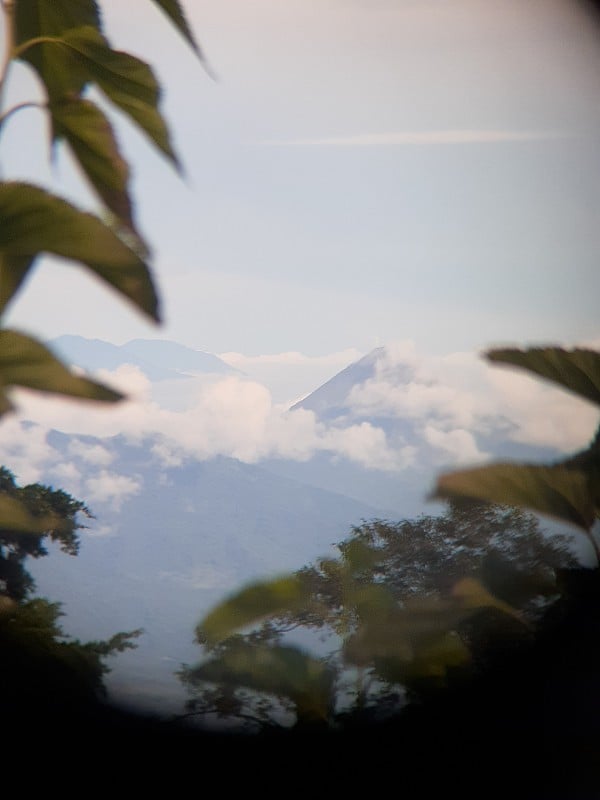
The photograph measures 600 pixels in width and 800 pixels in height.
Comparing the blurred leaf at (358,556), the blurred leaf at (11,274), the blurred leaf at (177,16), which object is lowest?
the blurred leaf at (358,556)

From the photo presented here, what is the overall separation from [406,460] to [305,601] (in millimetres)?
65

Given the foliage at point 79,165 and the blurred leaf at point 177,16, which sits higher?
the blurred leaf at point 177,16

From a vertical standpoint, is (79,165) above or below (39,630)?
above

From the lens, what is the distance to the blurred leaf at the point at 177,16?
0.25 metres

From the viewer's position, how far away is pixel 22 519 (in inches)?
9.9

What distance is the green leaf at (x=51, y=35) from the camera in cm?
26

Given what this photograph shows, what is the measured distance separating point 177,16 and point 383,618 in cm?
23

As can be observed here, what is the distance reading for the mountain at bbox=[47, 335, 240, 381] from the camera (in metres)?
0.24

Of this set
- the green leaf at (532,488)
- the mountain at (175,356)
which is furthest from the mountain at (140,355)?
the green leaf at (532,488)

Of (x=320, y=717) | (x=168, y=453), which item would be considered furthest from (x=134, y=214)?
(x=320, y=717)

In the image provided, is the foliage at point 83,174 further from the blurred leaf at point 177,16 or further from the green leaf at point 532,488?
the green leaf at point 532,488

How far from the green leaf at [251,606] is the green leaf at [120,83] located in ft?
0.53

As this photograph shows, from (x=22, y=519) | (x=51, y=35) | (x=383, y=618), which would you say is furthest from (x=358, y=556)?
(x=51, y=35)

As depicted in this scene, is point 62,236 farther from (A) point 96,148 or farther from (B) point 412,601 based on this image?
(B) point 412,601
